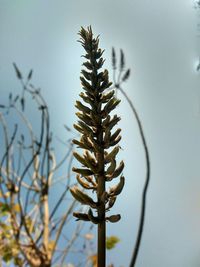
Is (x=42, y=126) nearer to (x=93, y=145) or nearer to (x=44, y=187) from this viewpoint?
(x=44, y=187)

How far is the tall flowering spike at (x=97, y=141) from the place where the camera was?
1942mm

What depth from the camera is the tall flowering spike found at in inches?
76.5

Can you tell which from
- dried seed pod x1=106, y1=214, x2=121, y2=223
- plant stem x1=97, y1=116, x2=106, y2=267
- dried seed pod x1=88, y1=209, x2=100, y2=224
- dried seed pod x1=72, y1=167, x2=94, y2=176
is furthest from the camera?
dried seed pod x1=72, y1=167, x2=94, y2=176

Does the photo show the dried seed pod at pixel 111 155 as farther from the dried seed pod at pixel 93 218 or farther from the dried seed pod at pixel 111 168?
the dried seed pod at pixel 93 218

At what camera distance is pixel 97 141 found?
Answer: 211 cm

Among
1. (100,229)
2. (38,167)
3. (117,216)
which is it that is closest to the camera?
(100,229)

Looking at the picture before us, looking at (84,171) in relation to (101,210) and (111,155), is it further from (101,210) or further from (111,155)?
(101,210)

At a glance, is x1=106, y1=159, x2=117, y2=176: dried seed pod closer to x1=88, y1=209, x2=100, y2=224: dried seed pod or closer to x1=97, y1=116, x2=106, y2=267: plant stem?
x1=97, y1=116, x2=106, y2=267: plant stem

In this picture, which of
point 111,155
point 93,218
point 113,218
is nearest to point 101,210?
point 93,218

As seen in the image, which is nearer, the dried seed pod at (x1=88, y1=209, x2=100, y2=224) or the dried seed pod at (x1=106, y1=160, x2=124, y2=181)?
the dried seed pod at (x1=88, y1=209, x2=100, y2=224)

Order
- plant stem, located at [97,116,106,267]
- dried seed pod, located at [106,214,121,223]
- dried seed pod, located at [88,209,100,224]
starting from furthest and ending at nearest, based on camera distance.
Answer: dried seed pod, located at [106,214,121,223], dried seed pod, located at [88,209,100,224], plant stem, located at [97,116,106,267]

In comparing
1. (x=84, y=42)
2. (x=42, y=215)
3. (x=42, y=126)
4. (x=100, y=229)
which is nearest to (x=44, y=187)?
(x=42, y=215)

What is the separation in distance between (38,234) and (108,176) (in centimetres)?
384

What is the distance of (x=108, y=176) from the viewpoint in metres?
2.08
